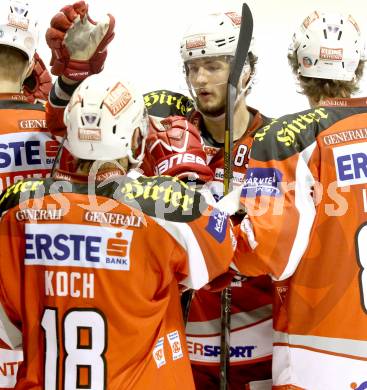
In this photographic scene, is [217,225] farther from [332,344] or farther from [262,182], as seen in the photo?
[332,344]

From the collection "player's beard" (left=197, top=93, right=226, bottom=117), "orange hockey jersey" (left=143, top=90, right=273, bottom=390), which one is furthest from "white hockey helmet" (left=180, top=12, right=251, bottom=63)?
"orange hockey jersey" (left=143, top=90, right=273, bottom=390)

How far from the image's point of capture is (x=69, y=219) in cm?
182

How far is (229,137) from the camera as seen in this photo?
7.61 feet

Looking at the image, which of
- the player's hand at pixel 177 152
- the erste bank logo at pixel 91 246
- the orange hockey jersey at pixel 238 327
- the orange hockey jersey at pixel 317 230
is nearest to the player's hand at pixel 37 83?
the orange hockey jersey at pixel 238 327

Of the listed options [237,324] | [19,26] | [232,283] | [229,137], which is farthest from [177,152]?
[19,26]

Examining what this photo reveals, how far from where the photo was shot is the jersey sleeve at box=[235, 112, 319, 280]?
2035 mm

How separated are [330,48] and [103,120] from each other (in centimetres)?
74

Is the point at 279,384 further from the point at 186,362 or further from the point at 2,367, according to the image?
the point at 2,367

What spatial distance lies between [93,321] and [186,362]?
288mm

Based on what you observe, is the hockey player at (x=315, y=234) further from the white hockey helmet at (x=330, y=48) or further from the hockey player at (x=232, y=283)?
the hockey player at (x=232, y=283)

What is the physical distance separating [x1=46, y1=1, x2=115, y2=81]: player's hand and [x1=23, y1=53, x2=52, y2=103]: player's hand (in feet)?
3.33

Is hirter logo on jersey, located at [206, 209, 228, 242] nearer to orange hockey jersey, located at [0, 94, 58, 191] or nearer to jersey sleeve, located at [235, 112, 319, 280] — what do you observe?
jersey sleeve, located at [235, 112, 319, 280]

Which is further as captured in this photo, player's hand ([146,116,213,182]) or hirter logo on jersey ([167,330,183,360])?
player's hand ([146,116,213,182])

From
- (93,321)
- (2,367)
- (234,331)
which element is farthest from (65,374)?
(234,331)
